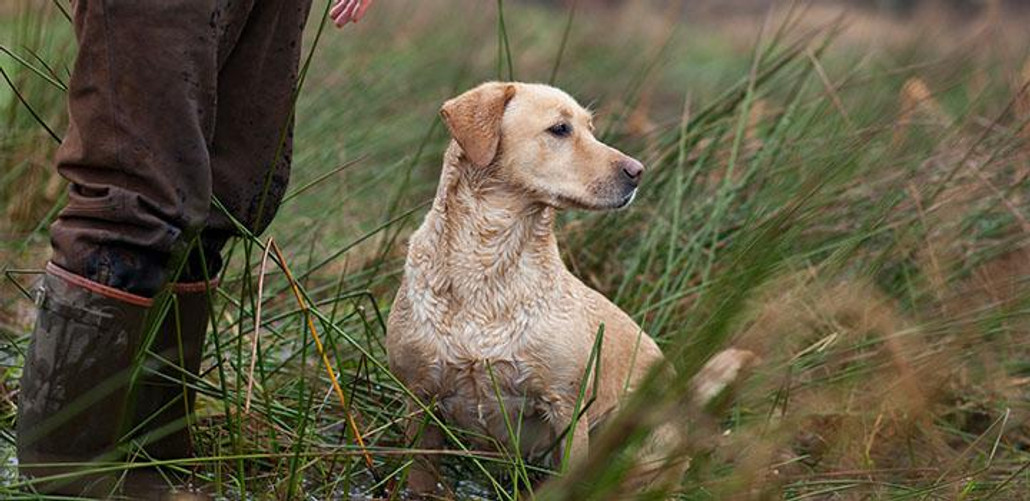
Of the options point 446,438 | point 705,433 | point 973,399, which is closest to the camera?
point 705,433

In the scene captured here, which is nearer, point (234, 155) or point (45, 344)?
point (45, 344)

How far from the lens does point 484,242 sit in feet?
11.2

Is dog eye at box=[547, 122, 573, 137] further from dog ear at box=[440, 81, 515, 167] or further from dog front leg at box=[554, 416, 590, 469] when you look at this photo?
dog front leg at box=[554, 416, 590, 469]

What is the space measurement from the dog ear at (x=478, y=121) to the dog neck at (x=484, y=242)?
0.07 m

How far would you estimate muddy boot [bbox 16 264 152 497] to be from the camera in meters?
2.75

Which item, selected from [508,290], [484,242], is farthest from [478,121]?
[508,290]

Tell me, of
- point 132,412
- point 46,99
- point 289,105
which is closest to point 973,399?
point 289,105

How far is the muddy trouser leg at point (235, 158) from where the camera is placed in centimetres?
303

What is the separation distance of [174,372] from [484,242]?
30.5 inches

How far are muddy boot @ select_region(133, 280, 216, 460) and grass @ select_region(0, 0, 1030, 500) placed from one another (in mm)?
79

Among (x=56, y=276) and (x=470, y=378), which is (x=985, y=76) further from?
(x=56, y=276)

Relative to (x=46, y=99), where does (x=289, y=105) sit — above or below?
above

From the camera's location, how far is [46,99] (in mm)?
4828

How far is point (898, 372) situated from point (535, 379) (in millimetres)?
816
